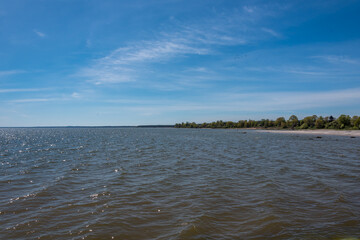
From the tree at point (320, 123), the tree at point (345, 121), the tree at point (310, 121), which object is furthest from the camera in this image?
the tree at point (310, 121)

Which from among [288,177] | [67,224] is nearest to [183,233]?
[67,224]

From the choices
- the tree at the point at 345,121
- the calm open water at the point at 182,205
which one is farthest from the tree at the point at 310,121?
the calm open water at the point at 182,205

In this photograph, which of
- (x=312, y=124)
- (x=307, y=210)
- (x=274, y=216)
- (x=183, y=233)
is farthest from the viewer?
(x=312, y=124)

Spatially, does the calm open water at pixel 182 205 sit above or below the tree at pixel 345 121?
below

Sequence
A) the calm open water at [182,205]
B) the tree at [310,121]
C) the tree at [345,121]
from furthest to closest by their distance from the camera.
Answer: the tree at [310,121], the tree at [345,121], the calm open water at [182,205]

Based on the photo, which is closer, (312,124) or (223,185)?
(223,185)

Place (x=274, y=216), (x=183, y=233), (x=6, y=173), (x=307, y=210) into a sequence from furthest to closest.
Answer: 1. (x=6, y=173)
2. (x=307, y=210)
3. (x=274, y=216)
4. (x=183, y=233)

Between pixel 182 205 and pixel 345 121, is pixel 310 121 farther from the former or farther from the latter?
pixel 182 205

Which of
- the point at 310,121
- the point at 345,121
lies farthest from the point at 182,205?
the point at 310,121

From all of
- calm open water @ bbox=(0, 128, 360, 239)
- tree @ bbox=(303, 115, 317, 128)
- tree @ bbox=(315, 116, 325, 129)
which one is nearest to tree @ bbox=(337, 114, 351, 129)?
tree @ bbox=(315, 116, 325, 129)

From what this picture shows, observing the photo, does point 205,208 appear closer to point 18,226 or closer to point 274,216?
point 274,216

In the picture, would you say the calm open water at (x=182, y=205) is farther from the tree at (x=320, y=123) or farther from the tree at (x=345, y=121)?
the tree at (x=320, y=123)

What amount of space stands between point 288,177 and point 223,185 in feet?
20.3

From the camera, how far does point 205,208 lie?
11078 millimetres
